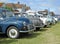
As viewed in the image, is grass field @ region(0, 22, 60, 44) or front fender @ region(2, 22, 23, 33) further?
front fender @ region(2, 22, 23, 33)

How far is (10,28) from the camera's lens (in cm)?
1199

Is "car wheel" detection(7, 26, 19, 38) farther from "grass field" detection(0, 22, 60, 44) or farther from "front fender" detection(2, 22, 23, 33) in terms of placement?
"grass field" detection(0, 22, 60, 44)

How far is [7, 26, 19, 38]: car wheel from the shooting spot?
11883 mm

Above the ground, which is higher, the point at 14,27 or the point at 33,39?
the point at 14,27

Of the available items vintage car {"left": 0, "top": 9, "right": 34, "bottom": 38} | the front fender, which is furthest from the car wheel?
the front fender

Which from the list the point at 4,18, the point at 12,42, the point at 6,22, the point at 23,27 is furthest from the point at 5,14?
the point at 12,42

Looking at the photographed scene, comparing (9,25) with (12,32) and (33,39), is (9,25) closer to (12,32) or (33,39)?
(12,32)

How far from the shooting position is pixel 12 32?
11969mm

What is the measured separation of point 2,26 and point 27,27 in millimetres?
1519

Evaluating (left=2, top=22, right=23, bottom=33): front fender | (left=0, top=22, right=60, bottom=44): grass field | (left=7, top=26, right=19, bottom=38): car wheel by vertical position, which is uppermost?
(left=2, top=22, right=23, bottom=33): front fender

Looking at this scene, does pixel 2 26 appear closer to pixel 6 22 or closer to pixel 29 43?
pixel 6 22

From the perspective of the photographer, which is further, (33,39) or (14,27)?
(14,27)

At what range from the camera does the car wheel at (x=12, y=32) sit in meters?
11.9

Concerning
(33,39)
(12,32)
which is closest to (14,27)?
(12,32)
